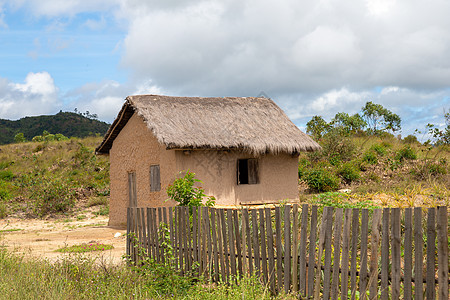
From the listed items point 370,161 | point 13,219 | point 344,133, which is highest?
point 344,133

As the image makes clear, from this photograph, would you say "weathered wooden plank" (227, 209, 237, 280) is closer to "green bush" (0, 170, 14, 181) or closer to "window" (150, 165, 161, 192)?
"window" (150, 165, 161, 192)

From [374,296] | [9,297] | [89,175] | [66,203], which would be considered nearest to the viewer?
[374,296]

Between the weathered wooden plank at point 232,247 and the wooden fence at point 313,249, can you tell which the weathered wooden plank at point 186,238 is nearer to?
the wooden fence at point 313,249

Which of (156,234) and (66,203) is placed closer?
(156,234)

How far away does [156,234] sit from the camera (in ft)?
24.7

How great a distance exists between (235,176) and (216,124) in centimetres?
166

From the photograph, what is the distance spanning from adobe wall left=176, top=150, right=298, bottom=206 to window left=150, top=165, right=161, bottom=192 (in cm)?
122

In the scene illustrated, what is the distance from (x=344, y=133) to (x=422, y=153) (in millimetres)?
3833

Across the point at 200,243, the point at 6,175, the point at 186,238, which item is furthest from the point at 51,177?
the point at 200,243

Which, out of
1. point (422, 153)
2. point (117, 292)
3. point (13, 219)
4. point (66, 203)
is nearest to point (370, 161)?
point (422, 153)

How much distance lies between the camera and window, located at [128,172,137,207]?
14.3m

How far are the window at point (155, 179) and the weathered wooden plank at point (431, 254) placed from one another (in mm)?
9594

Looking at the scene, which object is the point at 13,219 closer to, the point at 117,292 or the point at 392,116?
the point at 117,292

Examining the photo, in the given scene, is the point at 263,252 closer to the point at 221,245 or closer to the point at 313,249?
the point at 313,249
